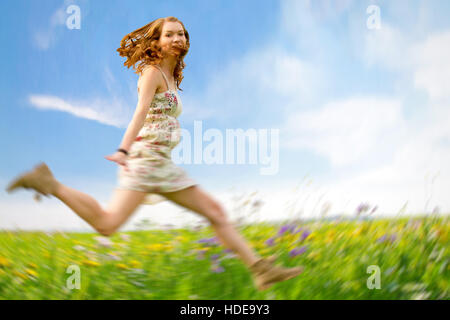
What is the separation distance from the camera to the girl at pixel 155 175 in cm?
249

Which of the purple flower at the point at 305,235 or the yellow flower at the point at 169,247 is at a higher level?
the purple flower at the point at 305,235

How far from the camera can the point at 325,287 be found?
297 centimetres

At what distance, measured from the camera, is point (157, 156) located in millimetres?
2619

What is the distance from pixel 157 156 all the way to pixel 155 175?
0.11 metres

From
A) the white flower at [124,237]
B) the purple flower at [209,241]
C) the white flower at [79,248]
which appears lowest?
the white flower at [79,248]

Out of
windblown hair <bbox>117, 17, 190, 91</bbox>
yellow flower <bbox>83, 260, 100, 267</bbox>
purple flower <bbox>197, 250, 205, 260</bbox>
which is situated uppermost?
windblown hair <bbox>117, 17, 190, 91</bbox>

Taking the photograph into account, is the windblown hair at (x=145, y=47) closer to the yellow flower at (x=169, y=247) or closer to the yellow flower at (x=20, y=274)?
the yellow flower at (x=169, y=247)

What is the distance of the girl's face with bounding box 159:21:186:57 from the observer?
2.77 m

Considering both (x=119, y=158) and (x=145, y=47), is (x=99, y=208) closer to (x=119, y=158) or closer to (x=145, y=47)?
(x=119, y=158)

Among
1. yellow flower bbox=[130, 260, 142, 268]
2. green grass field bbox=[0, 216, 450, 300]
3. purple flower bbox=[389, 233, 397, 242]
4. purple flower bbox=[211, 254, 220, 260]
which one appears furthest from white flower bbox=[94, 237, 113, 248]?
purple flower bbox=[389, 233, 397, 242]

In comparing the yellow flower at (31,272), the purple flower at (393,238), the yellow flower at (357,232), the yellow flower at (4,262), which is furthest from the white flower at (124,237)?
the purple flower at (393,238)

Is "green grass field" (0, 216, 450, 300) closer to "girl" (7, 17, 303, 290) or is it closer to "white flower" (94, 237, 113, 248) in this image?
"white flower" (94, 237, 113, 248)

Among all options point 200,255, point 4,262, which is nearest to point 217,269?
point 200,255

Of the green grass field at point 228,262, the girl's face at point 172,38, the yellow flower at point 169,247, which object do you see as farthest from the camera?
the yellow flower at point 169,247
